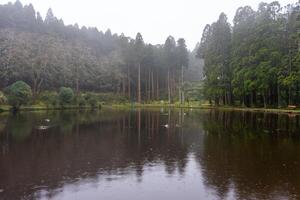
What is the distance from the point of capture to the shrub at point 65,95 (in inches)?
2227

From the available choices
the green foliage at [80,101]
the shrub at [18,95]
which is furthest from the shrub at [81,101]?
the shrub at [18,95]

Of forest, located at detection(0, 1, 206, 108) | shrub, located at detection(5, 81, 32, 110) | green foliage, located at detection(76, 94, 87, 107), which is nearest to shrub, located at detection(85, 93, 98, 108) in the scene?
green foliage, located at detection(76, 94, 87, 107)

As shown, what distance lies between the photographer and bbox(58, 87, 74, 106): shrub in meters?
56.6

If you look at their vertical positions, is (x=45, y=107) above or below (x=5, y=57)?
below

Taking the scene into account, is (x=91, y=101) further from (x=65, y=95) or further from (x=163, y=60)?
(x=163, y=60)

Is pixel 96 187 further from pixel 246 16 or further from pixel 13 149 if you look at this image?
pixel 246 16

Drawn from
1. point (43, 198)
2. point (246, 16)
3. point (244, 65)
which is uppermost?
point (246, 16)

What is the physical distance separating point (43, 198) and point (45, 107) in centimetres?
5128

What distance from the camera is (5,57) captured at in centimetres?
7106

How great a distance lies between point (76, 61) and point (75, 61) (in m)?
0.26

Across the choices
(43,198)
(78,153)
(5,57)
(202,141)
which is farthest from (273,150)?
(5,57)

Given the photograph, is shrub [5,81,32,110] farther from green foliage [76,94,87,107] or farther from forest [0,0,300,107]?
green foliage [76,94,87,107]

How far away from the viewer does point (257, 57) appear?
1789 inches

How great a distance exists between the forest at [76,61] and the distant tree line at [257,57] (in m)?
20.5
